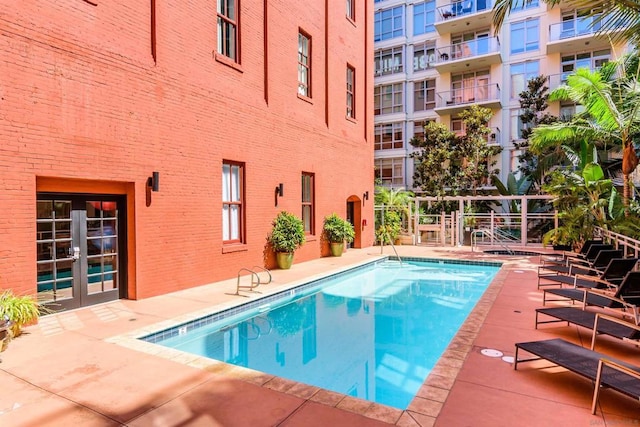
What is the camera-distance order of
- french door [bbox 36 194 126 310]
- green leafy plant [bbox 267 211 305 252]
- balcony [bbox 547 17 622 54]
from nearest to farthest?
french door [bbox 36 194 126 310] < green leafy plant [bbox 267 211 305 252] < balcony [bbox 547 17 622 54]

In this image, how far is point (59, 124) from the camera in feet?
20.4

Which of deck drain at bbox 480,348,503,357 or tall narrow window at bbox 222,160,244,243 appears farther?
tall narrow window at bbox 222,160,244,243

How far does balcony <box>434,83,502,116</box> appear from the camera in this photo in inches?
942

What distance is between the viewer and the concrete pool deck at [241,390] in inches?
128

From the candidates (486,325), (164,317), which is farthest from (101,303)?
(486,325)

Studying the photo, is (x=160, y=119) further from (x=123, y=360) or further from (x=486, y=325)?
(x=486, y=325)

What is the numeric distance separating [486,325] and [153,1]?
27.8 ft

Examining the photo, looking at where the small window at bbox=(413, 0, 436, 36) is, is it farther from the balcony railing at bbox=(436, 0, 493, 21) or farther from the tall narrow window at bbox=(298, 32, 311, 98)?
the tall narrow window at bbox=(298, 32, 311, 98)

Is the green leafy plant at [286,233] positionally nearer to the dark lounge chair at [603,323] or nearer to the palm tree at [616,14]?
the dark lounge chair at [603,323]

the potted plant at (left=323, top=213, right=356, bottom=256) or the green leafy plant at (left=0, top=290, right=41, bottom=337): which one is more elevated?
the potted plant at (left=323, top=213, right=356, bottom=256)

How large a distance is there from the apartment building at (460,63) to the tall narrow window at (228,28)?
17875 millimetres

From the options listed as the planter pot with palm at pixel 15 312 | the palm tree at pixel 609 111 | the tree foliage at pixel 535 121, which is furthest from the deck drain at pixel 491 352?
the tree foliage at pixel 535 121

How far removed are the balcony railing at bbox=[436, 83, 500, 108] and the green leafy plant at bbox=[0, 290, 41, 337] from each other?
24759 millimetres

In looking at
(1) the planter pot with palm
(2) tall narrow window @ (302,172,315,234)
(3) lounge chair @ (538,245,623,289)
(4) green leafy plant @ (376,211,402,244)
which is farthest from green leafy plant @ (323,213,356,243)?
(1) the planter pot with palm
